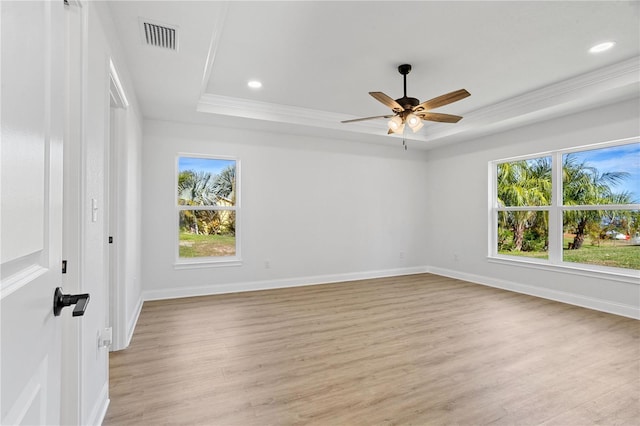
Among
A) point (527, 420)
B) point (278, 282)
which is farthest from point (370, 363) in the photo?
point (278, 282)

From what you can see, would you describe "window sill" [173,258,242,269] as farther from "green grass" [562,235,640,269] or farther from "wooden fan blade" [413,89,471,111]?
"green grass" [562,235,640,269]

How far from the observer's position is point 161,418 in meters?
1.88

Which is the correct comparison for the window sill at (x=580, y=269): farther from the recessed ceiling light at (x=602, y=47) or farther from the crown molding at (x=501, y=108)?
the recessed ceiling light at (x=602, y=47)

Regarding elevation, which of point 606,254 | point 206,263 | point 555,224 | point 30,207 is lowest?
point 206,263

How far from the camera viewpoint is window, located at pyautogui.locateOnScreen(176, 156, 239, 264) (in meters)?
4.71

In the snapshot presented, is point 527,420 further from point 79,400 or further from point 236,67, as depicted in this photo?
point 236,67

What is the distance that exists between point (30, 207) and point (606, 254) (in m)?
5.54

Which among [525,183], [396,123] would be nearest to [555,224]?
[525,183]

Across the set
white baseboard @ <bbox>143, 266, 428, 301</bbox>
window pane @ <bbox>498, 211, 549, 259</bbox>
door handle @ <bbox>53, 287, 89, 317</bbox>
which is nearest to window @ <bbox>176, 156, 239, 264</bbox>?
white baseboard @ <bbox>143, 266, 428, 301</bbox>

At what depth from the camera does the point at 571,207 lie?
442 centimetres

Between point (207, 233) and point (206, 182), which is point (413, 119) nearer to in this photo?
point (206, 182)

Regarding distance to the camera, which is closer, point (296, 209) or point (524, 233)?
point (524, 233)

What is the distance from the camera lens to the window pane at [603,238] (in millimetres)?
3908

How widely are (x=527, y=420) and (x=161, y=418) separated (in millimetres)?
2157
